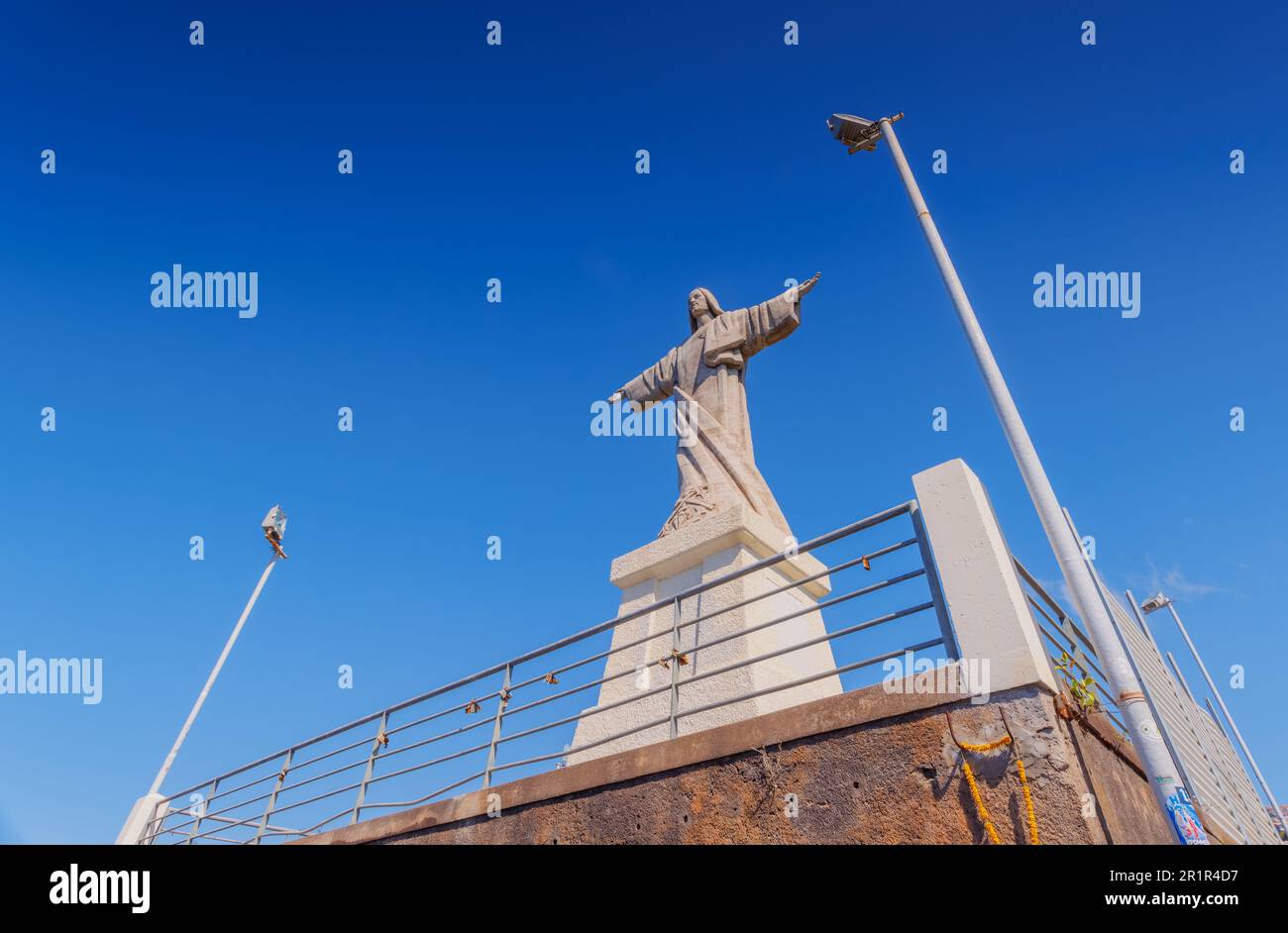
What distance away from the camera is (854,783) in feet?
11.6

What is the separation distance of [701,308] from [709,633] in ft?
15.3

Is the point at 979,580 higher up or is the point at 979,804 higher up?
the point at 979,580

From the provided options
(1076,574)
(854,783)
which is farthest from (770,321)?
(854,783)

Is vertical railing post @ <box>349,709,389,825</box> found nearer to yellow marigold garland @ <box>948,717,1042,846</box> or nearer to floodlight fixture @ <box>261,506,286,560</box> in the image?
yellow marigold garland @ <box>948,717,1042,846</box>

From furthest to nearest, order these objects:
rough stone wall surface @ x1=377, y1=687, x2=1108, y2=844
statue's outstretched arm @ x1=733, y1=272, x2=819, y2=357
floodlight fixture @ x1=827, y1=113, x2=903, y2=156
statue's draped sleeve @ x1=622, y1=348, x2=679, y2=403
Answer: statue's draped sleeve @ x1=622, y1=348, x2=679, y2=403 < statue's outstretched arm @ x1=733, y1=272, x2=819, y2=357 < floodlight fixture @ x1=827, y1=113, x2=903, y2=156 < rough stone wall surface @ x1=377, y1=687, x2=1108, y2=844

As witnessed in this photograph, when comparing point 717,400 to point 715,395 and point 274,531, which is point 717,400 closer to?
point 715,395

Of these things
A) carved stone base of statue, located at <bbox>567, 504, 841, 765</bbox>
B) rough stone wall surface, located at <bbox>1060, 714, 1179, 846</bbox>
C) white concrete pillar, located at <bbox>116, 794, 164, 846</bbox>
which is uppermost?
carved stone base of statue, located at <bbox>567, 504, 841, 765</bbox>

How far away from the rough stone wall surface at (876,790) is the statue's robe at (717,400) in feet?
11.5

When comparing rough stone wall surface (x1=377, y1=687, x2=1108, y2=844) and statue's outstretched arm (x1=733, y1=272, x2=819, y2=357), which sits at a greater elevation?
statue's outstretched arm (x1=733, y1=272, x2=819, y2=357)

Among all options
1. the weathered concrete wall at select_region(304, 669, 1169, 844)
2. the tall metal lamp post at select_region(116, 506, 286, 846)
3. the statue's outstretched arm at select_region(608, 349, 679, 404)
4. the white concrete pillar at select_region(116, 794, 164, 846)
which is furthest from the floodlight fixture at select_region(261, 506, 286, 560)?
the weathered concrete wall at select_region(304, 669, 1169, 844)

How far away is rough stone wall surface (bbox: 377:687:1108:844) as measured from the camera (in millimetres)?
3090

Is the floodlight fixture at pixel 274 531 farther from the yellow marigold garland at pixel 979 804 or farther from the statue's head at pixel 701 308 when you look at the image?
the yellow marigold garland at pixel 979 804

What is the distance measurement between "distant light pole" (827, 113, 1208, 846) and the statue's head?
306 centimetres
